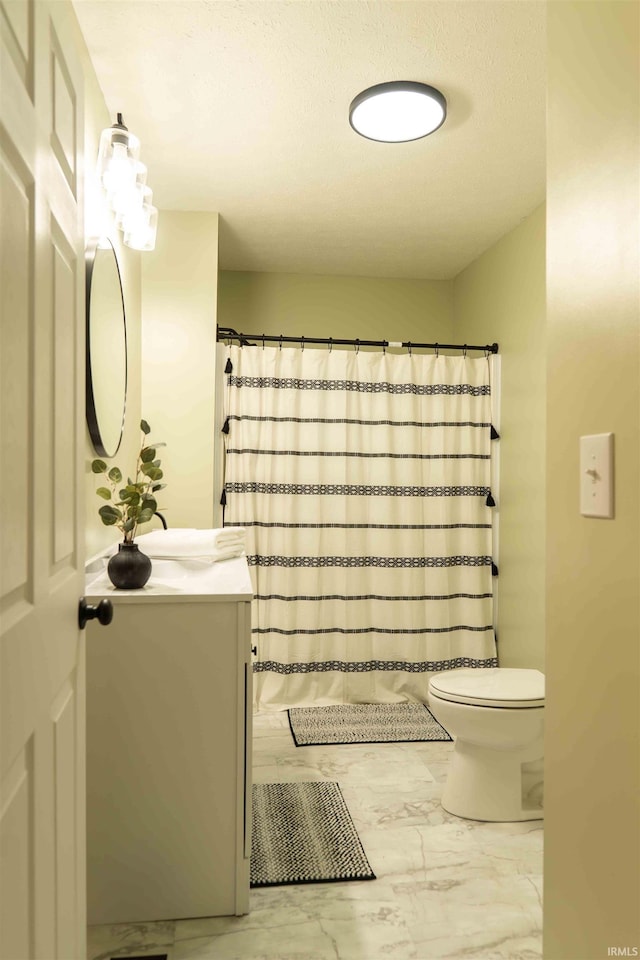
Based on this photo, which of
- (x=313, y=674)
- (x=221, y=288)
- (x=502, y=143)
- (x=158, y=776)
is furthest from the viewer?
(x=221, y=288)

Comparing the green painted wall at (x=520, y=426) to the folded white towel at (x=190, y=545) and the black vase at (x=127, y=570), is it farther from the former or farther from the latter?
the black vase at (x=127, y=570)

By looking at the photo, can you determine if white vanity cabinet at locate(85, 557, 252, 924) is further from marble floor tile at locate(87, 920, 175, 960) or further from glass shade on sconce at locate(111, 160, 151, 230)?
glass shade on sconce at locate(111, 160, 151, 230)

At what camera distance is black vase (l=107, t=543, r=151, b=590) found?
1798mm

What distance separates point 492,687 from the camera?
240 centimetres
